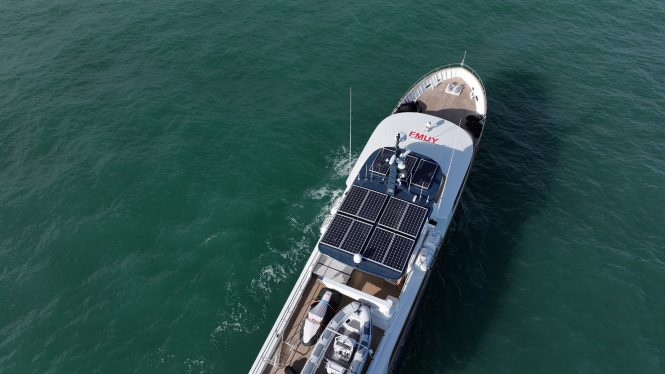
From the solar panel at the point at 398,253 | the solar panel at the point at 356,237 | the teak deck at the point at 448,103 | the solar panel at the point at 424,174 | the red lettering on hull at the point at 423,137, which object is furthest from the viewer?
the teak deck at the point at 448,103

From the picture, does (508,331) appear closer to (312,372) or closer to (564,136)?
(312,372)

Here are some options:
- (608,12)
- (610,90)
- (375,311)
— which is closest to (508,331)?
(375,311)

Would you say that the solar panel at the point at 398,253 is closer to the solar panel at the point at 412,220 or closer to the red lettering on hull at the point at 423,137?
the solar panel at the point at 412,220

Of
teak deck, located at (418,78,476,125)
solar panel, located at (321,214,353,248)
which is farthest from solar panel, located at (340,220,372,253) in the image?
teak deck, located at (418,78,476,125)

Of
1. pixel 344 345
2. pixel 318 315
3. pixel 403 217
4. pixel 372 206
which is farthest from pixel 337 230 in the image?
pixel 344 345

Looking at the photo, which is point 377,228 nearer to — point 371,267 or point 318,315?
point 371,267

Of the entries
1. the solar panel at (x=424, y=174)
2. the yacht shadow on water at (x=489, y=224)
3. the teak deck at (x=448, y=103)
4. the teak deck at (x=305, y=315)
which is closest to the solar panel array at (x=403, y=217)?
the solar panel at (x=424, y=174)
